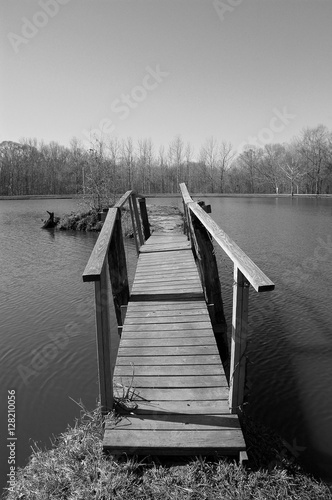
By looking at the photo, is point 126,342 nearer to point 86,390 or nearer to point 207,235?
point 86,390

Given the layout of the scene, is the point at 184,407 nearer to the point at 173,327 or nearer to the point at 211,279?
the point at 173,327

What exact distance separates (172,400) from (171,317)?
1.51 m

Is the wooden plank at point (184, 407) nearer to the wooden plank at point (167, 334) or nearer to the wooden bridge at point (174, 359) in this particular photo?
the wooden bridge at point (174, 359)

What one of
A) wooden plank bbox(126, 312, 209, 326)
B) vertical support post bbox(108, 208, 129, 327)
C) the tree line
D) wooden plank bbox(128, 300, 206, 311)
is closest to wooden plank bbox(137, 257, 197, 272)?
vertical support post bbox(108, 208, 129, 327)

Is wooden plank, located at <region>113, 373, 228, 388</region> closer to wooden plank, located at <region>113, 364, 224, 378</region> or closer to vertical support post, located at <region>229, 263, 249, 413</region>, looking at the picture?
wooden plank, located at <region>113, 364, 224, 378</region>

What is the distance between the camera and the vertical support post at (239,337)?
250cm

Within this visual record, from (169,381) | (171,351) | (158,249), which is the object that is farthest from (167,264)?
(169,381)

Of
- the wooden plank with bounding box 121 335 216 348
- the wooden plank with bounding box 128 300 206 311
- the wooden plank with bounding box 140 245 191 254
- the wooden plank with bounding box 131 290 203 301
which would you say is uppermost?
the wooden plank with bounding box 140 245 191 254

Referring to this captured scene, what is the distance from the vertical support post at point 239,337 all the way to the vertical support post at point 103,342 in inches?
36.5

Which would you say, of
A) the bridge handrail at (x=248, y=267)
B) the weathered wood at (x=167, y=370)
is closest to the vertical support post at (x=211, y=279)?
the bridge handrail at (x=248, y=267)

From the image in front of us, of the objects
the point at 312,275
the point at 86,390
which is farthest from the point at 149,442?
the point at 312,275

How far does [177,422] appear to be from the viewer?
2.59 metres

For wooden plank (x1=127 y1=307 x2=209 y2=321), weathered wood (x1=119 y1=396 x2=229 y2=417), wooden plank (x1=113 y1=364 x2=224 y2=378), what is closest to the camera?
weathered wood (x1=119 y1=396 x2=229 y2=417)

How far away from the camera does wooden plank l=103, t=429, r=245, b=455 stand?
237cm
